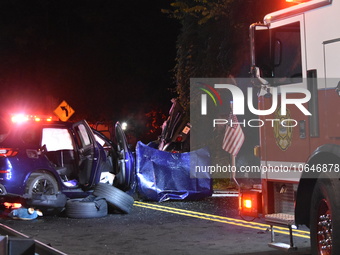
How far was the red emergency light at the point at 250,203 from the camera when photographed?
24.8ft

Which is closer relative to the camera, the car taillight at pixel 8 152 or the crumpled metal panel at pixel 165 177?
the car taillight at pixel 8 152

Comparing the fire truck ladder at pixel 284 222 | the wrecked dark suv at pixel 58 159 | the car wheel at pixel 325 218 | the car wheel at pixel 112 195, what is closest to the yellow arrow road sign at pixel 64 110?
the wrecked dark suv at pixel 58 159

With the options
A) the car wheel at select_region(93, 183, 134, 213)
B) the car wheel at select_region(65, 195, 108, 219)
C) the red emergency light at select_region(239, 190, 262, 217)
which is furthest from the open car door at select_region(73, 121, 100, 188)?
the red emergency light at select_region(239, 190, 262, 217)

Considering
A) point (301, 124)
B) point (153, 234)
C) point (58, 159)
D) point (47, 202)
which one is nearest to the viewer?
point (301, 124)

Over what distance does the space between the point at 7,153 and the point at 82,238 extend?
2969 millimetres

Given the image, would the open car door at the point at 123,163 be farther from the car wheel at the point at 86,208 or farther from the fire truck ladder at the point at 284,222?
the fire truck ladder at the point at 284,222

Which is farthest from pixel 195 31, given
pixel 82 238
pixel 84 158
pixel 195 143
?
pixel 82 238

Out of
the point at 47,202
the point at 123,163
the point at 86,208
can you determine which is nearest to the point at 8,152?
the point at 47,202

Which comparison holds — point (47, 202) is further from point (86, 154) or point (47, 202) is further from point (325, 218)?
point (325, 218)

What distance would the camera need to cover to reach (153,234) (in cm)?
954

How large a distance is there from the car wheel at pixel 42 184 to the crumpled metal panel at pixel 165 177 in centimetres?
251

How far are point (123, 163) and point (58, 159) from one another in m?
1.33

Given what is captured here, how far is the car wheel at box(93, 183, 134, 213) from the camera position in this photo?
11.5 m

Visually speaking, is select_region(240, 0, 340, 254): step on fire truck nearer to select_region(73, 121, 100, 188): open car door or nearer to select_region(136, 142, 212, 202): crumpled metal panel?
select_region(73, 121, 100, 188): open car door
